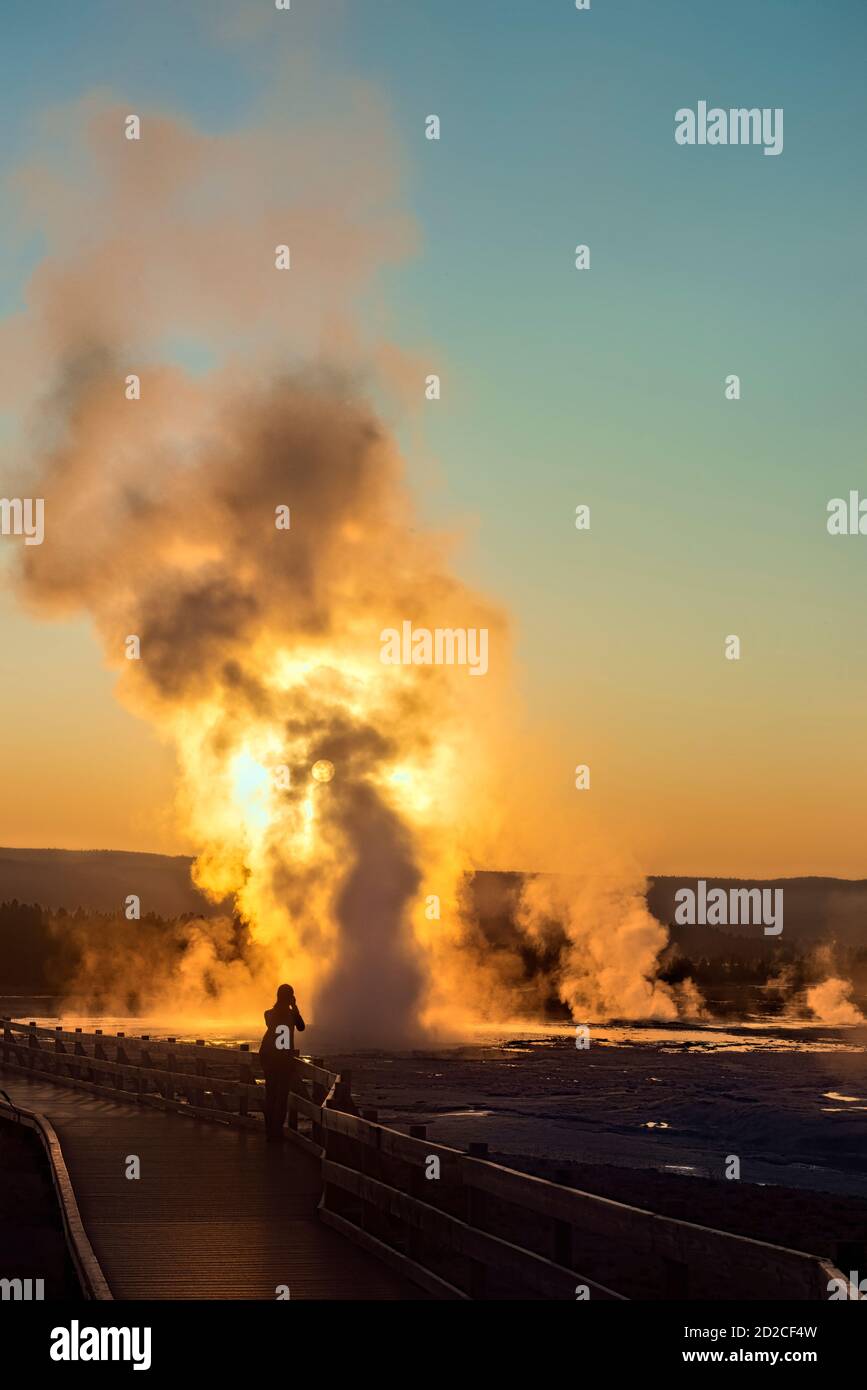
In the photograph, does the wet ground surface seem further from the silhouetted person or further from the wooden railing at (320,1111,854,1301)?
the silhouetted person

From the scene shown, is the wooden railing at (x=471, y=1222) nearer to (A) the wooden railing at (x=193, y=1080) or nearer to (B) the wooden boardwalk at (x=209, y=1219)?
(A) the wooden railing at (x=193, y=1080)

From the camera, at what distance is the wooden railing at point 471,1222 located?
28.7 feet

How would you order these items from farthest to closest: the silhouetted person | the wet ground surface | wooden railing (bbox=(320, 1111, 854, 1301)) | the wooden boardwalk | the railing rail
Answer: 1. the silhouetted person
2. the wet ground surface
3. the wooden boardwalk
4. the railing rail
5. wooden railing (bbox=(320, 1111, 854, 1301))

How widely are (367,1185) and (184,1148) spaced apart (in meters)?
8.69

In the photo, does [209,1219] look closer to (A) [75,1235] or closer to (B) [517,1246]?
(A) [75,1235]

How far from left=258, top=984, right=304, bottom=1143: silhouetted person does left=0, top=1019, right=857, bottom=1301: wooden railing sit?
1.18 feet

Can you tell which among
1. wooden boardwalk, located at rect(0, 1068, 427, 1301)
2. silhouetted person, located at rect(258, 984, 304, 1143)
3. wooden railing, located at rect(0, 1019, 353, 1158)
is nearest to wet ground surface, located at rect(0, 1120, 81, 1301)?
wooden boardwalk, located at rect(0, 1068, 427, 1301)

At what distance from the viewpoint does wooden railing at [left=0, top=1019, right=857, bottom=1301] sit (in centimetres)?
874

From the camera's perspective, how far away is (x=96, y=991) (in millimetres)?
195750

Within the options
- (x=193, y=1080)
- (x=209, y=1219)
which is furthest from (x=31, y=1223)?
(x=193, y=1080)

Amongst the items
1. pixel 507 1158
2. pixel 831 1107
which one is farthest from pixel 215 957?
pixel 507 1158

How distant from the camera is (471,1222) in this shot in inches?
491
